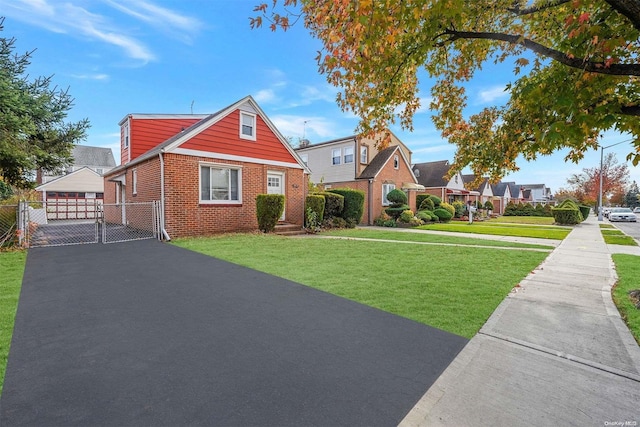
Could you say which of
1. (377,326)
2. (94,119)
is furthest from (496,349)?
(94,119)

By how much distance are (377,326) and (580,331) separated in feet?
8.22

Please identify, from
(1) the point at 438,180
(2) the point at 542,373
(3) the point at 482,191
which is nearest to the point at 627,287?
(2) the point at 542,373

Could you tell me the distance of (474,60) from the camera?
6641 mm

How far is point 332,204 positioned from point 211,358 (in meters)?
14.2

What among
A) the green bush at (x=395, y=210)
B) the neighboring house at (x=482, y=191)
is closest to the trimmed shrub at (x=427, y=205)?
the green bush at (x=395, y=210)

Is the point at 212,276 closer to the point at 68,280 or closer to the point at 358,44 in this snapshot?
the point at 68,280

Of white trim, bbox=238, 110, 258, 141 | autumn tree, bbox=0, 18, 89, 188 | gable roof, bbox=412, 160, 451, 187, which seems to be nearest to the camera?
autumn tree, bbox=0, 18, 89, 188

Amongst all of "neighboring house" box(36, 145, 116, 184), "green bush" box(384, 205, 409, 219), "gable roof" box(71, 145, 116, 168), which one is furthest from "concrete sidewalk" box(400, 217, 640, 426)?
"gable roof" box(71, 145, 116, 168)

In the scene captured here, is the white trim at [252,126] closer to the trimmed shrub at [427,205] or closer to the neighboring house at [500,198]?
the trimmed shrub at [427,205]

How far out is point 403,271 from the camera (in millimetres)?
6672

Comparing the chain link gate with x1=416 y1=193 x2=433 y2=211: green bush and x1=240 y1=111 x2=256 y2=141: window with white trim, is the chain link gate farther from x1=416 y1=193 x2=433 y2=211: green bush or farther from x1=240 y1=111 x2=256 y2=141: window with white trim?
x1=416 y1=193 x2=433 y2=211: green bush

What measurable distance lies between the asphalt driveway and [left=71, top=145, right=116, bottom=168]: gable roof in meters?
44.8

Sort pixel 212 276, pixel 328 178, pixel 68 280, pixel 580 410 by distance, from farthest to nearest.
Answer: pixel 328 178
pixel 212 276
pixel 68 280
pixel 580 410

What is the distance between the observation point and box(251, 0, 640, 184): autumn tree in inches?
148
